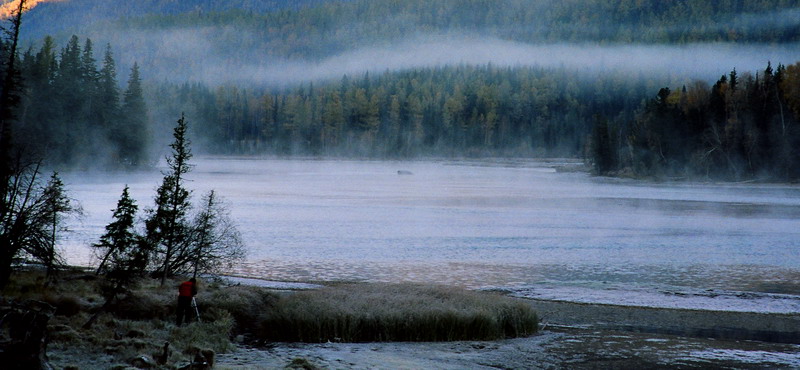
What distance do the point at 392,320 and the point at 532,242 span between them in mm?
19657

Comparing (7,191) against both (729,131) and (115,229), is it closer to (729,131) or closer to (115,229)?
(115,229)

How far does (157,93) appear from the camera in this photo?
585 ft

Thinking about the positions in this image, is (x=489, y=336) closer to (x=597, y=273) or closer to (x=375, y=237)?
(x=597, y=273)

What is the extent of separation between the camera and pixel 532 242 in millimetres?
36406

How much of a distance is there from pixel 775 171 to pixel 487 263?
70.4 m

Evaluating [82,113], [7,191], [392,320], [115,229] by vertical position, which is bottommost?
[392,320]

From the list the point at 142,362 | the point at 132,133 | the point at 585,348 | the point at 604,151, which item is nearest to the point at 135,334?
the point at 142,362

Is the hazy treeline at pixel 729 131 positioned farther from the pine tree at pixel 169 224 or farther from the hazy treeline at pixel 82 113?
the pine tree at pixel 169 224

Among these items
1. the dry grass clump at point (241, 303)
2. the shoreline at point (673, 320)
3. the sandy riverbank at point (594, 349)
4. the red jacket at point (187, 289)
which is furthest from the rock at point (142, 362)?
the shoreline at point (673, 320)

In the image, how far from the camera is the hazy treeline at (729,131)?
86750 mm

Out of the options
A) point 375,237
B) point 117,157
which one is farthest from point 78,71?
point 375,237

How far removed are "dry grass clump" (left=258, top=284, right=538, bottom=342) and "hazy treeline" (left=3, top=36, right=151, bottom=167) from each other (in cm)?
6843

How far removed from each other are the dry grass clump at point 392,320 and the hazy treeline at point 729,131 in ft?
258

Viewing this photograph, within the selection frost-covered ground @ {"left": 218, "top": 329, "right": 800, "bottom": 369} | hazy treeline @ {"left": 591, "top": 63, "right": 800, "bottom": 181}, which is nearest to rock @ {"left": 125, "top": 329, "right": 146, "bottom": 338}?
frost-covered ground @ {"left": 218, "top": 329, "right": 800, "bottom": 369}
